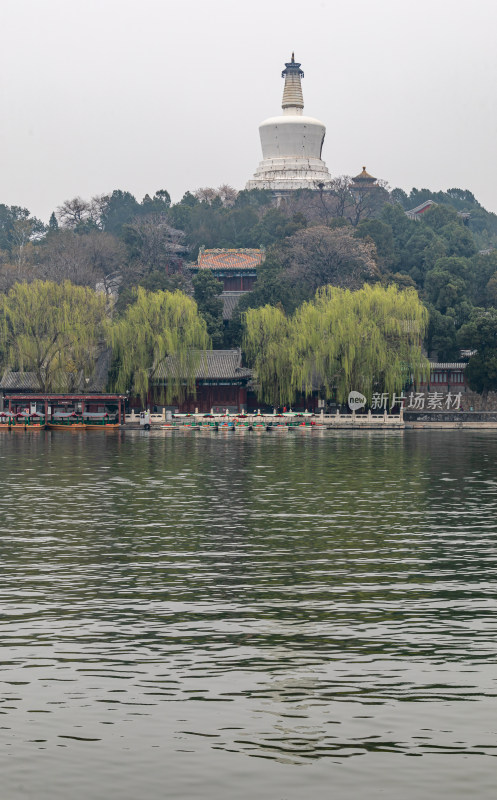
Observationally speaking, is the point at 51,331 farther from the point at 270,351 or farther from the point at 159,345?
the point at 270,351

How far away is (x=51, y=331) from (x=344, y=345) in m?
17.7

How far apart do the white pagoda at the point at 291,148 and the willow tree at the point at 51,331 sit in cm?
6221

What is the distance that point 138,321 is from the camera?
236 feet

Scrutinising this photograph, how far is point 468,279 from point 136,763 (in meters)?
85.7

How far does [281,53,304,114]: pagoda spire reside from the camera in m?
137

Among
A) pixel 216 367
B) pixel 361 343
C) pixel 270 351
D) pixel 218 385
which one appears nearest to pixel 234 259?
pixel 216 367

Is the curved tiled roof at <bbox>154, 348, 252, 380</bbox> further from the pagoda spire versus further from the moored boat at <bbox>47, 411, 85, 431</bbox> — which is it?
the pagoda spire

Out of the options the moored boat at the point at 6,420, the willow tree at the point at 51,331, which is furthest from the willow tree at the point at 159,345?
the moored boat at the point at 6,420

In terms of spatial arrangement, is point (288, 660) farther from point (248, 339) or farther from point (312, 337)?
point (248, 339)

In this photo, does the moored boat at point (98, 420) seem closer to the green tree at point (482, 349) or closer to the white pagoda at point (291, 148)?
the green tree at point (482, 349)

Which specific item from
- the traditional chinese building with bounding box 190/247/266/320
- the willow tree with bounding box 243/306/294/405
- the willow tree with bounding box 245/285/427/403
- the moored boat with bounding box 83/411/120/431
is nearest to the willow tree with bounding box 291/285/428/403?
the willow tree with bounding box 245/285/427/403

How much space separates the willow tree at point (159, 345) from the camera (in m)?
70.9

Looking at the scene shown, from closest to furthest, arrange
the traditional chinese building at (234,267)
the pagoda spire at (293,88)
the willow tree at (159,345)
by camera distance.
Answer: the willow tree at (159,345) → the traditional chinese building at (234,267) → the pagoda spire at (293,88)

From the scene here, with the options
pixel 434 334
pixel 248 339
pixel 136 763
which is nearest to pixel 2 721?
pixel 136 763
